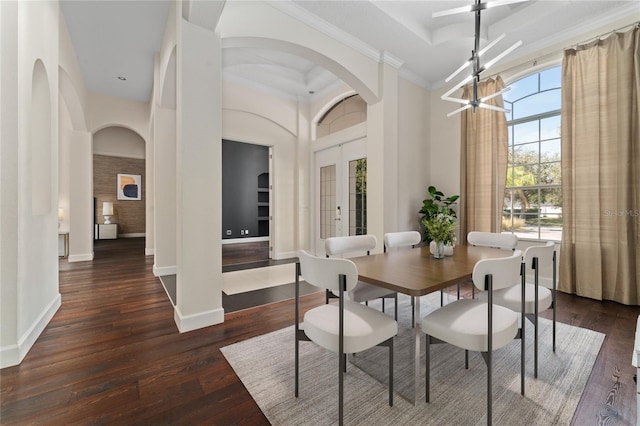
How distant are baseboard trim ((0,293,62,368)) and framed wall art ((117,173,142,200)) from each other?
24.7 feet

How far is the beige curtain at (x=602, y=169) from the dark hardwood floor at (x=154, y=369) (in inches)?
14.3

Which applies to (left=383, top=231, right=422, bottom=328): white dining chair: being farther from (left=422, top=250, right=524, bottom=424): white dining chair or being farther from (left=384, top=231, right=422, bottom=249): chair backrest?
(left=422, top=250, right=524, bottom=424): white dining chair

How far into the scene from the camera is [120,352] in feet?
6.50

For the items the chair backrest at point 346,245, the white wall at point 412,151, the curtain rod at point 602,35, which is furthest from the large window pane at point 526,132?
the chair backrest at point 346,245

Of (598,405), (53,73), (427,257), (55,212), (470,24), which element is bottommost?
(598,405)

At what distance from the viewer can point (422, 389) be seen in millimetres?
1578

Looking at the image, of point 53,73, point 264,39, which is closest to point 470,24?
point 264,39

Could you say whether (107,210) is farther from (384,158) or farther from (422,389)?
(422,389)

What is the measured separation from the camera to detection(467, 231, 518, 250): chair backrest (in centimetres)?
246

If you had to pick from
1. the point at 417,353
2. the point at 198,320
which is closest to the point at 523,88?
the point at 417,353

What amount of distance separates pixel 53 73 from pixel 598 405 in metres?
4.90

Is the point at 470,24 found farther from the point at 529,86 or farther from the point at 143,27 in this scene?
the point at 143,27

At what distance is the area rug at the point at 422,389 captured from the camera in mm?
1373

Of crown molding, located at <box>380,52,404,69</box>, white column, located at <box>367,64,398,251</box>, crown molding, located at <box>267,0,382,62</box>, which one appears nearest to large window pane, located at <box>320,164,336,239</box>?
white column, located at <box>367,64,398,251</box>
